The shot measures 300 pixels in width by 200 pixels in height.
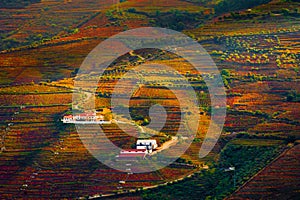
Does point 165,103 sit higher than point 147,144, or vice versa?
point 165,103

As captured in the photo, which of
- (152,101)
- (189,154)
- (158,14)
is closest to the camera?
(189,154)

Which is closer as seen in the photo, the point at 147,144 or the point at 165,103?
the point at 147,144

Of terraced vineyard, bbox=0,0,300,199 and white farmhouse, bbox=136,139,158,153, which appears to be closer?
terraced vineyard, bbox=0,0,300,199

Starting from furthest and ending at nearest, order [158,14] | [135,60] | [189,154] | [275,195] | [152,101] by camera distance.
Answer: [158,14], [135,60], [152,101], [189,154], [275,195]

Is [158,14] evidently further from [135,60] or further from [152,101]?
[152,101]

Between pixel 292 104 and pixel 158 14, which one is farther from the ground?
pixel 158 14

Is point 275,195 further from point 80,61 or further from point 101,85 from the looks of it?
point 80,61

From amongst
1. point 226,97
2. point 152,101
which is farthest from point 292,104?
point 152,101

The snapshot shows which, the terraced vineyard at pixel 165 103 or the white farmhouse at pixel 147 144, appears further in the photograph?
the white farmhouse at pixel 147 144

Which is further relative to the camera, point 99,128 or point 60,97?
point 60,97

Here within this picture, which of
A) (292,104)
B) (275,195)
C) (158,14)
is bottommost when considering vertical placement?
(275,195)
